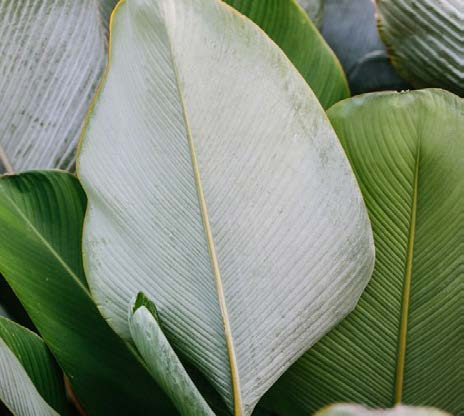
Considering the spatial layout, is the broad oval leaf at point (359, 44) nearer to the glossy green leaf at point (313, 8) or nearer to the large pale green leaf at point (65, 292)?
the glossy green leaf at point (313, 8)

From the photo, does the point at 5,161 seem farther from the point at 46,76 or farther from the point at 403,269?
the point at 403,269

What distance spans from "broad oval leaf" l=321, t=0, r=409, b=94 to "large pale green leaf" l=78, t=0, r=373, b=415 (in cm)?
24

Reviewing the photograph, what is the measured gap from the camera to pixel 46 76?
0.58 m

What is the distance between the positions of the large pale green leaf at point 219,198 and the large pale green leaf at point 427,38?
14cm

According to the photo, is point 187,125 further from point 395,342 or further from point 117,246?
point 395,342

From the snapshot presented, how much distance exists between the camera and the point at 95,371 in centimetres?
50

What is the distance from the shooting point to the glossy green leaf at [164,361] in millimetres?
369

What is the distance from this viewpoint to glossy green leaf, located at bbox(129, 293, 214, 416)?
369 mm

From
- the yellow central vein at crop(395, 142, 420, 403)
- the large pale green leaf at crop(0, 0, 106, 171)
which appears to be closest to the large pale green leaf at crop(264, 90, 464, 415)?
the yellow central vein at crop(395, 142, 420, 403)

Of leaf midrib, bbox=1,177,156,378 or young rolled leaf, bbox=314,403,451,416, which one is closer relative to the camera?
young rolled leaf, bbox=314,403,451,416

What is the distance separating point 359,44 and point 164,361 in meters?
0.41

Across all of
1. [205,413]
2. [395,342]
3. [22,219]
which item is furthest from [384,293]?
[22,219]

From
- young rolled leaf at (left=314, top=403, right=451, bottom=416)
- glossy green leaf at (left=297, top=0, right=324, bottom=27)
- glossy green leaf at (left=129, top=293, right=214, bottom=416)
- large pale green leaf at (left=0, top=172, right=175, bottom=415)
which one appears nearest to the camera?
young rolled leaf at (left=314, top=403, right=451, bottom=416)

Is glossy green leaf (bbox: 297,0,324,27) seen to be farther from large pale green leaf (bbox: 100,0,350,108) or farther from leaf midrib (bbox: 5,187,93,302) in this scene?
leaf midrib (bbox: 5,187,93,302)
